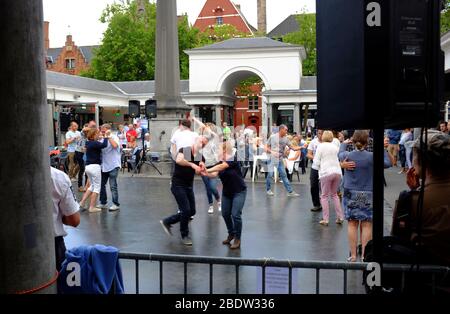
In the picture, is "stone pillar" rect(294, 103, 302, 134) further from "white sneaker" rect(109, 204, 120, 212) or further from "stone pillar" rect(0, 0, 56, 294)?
"stone pillar" rect(0, 0, 56, 294)

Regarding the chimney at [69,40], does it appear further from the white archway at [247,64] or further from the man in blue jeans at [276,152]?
the man in blue jeans at [276,152]

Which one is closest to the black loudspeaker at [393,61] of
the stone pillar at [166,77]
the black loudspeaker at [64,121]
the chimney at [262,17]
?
the stone pillar at [166,77]

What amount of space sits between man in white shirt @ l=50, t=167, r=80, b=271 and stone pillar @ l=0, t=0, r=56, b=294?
145 cm

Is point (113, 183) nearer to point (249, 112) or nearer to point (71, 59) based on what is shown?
point (249, 112)

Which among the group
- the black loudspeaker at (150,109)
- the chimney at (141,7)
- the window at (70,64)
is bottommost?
the black loudspeaker at (150,109)

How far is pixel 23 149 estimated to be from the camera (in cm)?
249

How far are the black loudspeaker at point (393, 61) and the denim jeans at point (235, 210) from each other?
5.34 m

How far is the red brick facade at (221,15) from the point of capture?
81.6 m

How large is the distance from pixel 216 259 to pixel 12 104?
1882mm

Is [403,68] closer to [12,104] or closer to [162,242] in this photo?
[12,104]

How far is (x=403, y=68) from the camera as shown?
2.67 m

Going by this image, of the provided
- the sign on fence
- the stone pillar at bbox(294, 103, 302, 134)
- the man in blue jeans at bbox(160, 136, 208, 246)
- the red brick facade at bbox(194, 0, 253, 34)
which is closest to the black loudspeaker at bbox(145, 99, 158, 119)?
the man in blue jeans at bbox(160, 136, 208, 246)

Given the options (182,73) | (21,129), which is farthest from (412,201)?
(182,73)

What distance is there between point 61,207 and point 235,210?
4.28m
